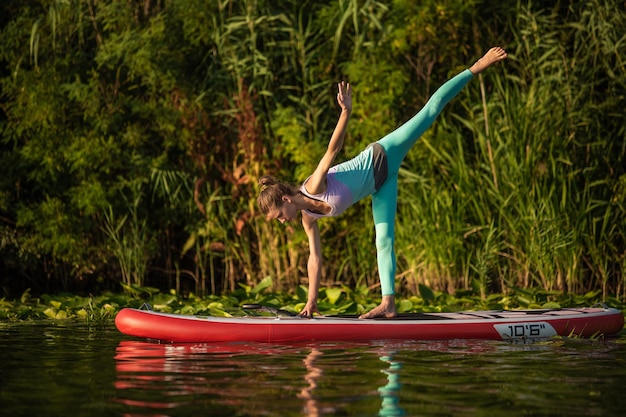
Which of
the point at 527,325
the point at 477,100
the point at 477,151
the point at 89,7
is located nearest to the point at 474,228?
the point at 477,151

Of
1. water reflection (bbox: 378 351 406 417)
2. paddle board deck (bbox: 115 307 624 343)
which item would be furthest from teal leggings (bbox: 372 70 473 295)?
water reflection (bbox: 378 351 406 417)

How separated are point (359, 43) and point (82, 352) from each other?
214 inches

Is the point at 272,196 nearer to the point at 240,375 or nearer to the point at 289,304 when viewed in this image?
the point at 240,375

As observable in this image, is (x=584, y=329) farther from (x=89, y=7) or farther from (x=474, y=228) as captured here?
(x=89, y=7)

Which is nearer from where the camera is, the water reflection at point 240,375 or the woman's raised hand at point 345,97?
the water reflection at point 240,375

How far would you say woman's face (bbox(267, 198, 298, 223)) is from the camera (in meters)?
6.30

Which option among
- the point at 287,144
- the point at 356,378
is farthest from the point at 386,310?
the point at 287,144

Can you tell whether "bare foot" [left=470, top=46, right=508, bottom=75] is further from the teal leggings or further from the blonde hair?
the blonde hair

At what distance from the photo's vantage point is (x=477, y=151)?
980 centimetres

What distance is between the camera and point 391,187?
275 inches

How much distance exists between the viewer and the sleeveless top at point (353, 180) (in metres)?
6.57

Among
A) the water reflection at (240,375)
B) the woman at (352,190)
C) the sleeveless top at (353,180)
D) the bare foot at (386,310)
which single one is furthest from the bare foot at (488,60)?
the water reflection at (240,375)

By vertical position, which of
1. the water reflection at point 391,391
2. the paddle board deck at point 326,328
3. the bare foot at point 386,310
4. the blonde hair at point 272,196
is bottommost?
the water reflection at point 391,391

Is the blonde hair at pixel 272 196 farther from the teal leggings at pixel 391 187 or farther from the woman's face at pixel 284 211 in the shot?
the teal leggings at pixel 391 187
